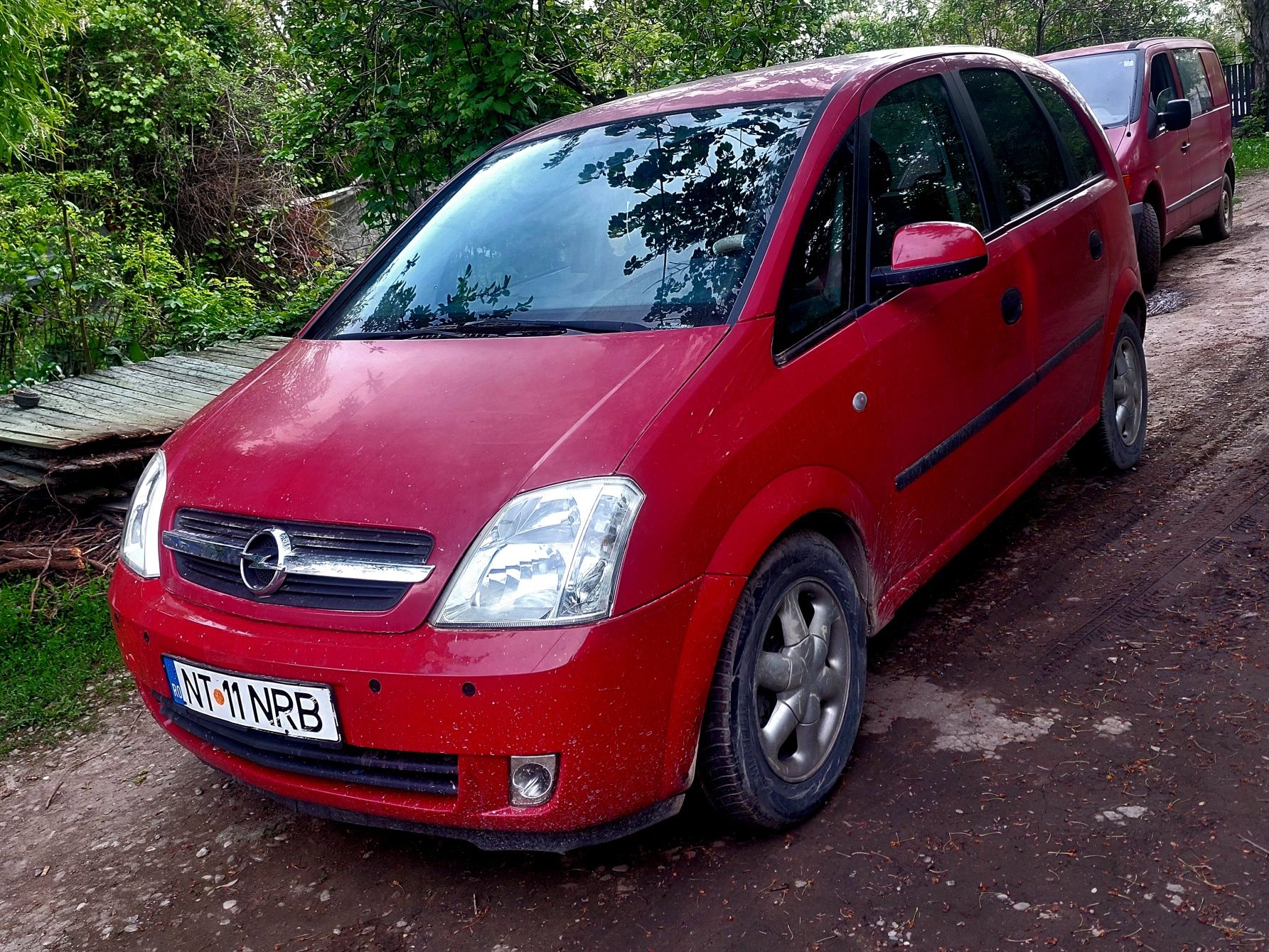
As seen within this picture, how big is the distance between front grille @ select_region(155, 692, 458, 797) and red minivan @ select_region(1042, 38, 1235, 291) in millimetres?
6808

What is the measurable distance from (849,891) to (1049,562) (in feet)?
6.52

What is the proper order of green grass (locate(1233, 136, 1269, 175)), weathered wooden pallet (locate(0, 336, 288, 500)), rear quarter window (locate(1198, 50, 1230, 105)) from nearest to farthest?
1. weathered wooden pallet (locate(0, 336, 288, 500))
2. rear quarter window (locate(1198, 50, 1230, 105))
3. green grass (locate(1233, 136, 1269, 175))

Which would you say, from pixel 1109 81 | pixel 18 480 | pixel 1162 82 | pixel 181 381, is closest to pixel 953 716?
pixel 18 480

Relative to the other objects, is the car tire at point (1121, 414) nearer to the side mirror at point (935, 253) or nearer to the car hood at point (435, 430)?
the side mirror at point (935, 253)

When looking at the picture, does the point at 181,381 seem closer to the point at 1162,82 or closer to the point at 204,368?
A: the point at 204,368

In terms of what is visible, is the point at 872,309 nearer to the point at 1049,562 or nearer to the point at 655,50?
the point at 1049,562

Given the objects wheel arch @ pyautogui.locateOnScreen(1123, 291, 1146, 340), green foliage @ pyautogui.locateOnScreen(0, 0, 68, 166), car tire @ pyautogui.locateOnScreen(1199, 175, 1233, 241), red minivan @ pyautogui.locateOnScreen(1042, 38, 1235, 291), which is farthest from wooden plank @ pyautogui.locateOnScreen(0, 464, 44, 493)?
car tire @ pyautogui.locateOnScreen(1199, 175, 1233, 241)

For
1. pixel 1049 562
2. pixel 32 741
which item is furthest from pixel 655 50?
pixel 32 741

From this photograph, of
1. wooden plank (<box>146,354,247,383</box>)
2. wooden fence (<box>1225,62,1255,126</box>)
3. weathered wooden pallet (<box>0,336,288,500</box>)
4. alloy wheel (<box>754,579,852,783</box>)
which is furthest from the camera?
wooden fence (<box>1225,62,1255,126</box>)

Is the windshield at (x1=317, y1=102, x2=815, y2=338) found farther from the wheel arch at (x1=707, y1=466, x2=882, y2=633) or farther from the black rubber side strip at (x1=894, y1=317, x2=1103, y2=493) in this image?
the black rubber side strip at (x1=894, y1=317, x2=1103, y2=493)

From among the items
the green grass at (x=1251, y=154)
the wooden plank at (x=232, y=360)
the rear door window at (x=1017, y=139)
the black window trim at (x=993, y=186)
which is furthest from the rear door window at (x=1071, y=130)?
the green grass at (x=1251, y=154)

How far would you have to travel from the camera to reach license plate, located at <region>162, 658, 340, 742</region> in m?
2.30

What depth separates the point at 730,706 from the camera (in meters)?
2.40

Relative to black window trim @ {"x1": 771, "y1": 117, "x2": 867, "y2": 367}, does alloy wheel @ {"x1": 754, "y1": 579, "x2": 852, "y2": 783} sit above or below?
below
